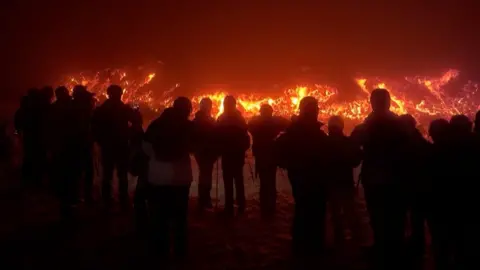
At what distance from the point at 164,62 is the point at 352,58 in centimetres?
820

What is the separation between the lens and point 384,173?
516 cm

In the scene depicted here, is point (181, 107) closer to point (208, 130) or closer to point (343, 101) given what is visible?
point (208, 130)

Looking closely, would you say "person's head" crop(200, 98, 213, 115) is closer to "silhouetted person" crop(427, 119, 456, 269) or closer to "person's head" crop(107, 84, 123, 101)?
"person's head" crop(107, 84, 123, 101)

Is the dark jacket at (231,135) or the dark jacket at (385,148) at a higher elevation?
the dark jacket at (231,135)

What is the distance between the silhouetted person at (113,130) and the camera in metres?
7.78

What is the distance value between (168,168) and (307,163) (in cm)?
176

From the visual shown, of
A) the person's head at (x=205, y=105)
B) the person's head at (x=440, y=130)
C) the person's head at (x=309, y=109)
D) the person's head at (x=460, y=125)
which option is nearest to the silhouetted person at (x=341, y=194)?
the person's head at (x=309, y=109)

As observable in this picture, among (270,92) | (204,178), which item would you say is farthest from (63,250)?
(270,92)

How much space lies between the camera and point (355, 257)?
245 inches

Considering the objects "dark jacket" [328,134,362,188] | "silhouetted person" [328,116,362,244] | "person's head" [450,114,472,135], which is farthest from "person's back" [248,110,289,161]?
"person's head" [450,114,472,135]

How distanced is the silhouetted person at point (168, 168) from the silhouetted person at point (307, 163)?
1250 mm

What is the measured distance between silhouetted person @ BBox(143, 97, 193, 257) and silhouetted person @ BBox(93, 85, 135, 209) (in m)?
2.08

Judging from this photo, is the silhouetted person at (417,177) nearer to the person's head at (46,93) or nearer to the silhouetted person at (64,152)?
the silhouetted person at (64,152)

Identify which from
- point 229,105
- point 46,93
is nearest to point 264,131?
point 229,105
